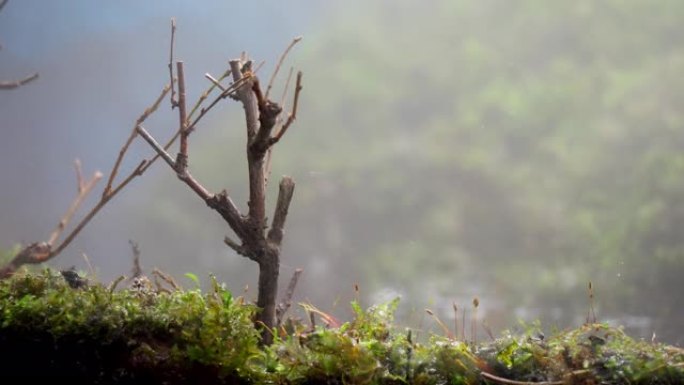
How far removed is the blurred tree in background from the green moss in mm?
1483

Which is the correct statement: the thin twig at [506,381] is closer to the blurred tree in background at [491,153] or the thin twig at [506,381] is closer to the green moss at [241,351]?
the green moss at [241,351]

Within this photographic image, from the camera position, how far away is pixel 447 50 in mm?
3332

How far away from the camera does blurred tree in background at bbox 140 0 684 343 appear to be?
2844mm

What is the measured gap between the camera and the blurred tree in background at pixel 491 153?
2.84 m

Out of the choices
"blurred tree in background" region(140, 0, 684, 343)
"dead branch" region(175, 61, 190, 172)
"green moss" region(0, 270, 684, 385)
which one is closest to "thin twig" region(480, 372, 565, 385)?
"green moss" region(0, 270, 684, 385)

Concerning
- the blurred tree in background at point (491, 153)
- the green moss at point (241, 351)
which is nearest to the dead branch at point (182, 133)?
the green moss at point (241, 351)

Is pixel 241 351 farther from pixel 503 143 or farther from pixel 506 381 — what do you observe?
pixel 503 143

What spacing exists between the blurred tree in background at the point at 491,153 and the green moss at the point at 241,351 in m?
1.48

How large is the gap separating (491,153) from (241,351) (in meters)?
2.28

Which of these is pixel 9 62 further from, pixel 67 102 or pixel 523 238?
pixel 523 238

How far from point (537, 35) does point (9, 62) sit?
124 inches

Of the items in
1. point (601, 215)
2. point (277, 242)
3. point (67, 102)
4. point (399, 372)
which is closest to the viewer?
point (399, 372)

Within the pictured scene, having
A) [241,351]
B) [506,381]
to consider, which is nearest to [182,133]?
[241,351]

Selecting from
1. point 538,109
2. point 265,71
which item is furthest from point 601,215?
point 265,71
